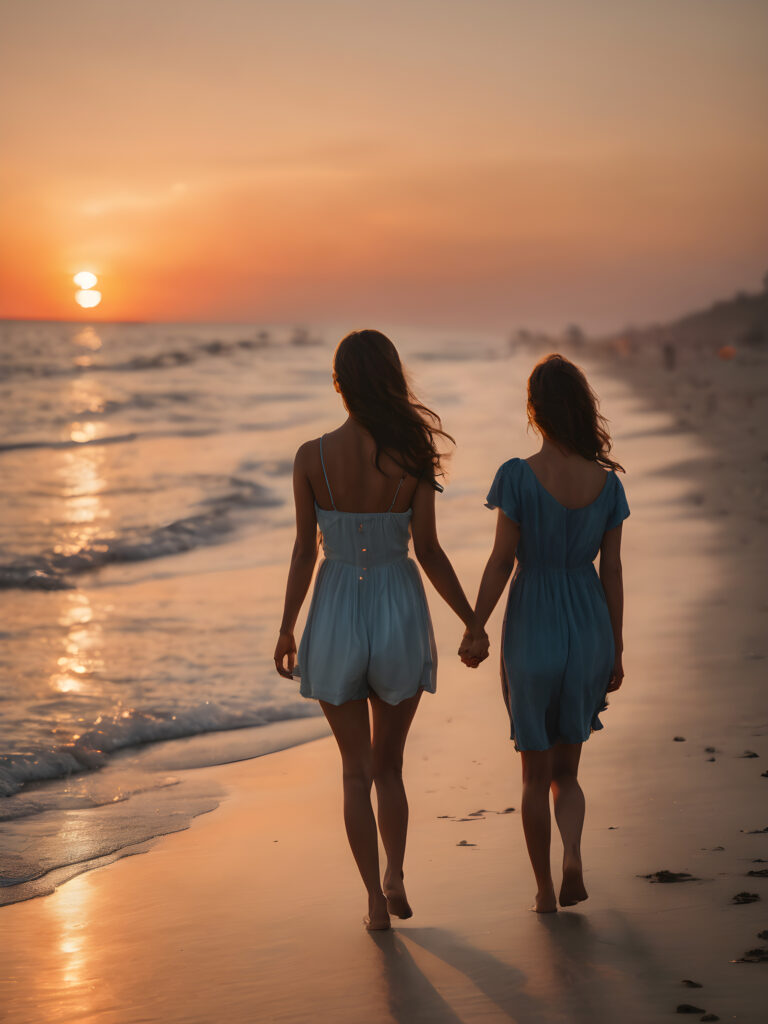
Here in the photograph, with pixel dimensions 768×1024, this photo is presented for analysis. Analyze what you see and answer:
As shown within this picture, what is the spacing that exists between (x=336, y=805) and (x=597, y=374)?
40.6 m

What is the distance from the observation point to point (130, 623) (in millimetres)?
8562

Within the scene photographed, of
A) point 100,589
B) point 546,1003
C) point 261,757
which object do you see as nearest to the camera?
point 546,1003

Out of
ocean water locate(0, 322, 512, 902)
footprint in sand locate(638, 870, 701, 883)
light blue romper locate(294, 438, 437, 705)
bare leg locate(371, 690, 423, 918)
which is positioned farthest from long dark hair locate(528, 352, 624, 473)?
ocean water locate(0, 322, 512, 902)

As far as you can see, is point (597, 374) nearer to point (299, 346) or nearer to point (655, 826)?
point (299, 346)

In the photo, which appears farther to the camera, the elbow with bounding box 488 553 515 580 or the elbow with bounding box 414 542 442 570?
the elbow with bounding box 414 542 442 570

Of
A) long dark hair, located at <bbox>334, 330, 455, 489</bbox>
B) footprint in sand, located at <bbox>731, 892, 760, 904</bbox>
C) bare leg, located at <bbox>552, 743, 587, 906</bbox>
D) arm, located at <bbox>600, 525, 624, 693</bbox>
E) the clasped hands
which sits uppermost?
long dark hair, located at <bbox>334, 330, 455, 489</bbox>

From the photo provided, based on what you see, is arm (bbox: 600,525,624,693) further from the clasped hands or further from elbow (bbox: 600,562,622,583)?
the clasped hands

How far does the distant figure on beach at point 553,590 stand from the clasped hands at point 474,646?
0.31 ft

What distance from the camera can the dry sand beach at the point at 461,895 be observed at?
2963 millimetres

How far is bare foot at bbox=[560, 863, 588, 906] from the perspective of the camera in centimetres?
344

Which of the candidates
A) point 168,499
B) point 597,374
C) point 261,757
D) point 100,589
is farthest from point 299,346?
point 261,757

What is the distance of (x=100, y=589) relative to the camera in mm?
10352

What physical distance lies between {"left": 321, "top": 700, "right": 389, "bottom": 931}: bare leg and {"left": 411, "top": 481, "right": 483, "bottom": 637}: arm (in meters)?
0.45

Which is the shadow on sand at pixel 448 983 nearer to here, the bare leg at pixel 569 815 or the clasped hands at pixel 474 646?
the bare leg at pixel 569 815
